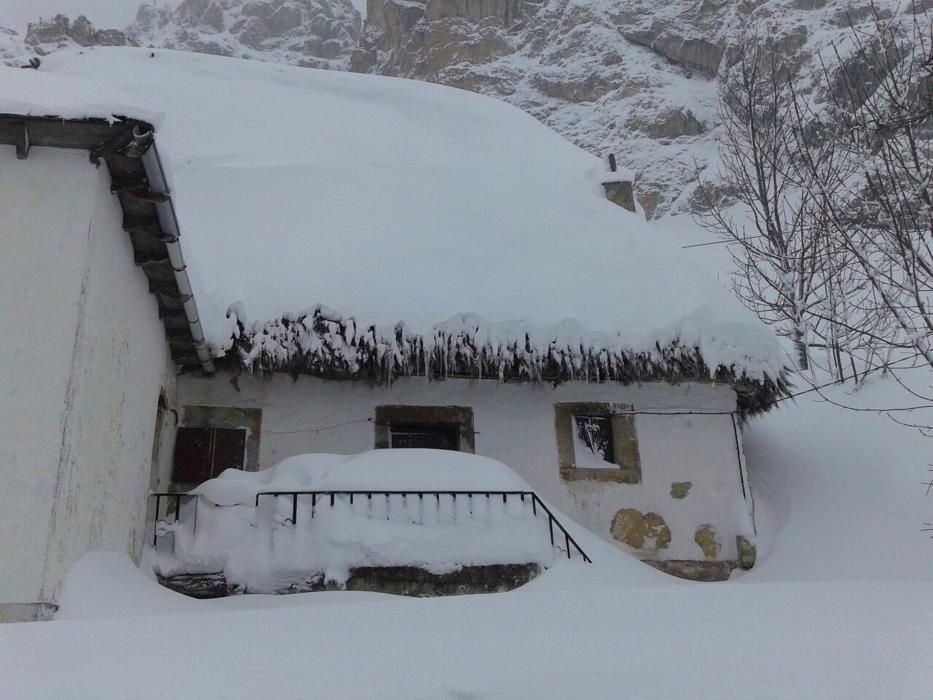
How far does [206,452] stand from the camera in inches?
298

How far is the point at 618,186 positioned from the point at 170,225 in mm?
7382

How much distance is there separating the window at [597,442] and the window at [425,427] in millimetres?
937

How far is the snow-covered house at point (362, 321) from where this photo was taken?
14.7ft

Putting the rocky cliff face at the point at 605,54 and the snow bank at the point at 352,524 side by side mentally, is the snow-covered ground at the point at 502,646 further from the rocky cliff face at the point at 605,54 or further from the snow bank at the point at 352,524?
the rocky cliff face at the point at 605,54

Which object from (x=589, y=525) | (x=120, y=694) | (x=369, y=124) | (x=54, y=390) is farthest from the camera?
(x=369, y=124)

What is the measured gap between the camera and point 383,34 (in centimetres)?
5191

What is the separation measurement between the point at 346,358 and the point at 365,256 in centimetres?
127

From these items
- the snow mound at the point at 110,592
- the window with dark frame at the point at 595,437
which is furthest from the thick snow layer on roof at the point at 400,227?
the snow mound at the point at 110,592

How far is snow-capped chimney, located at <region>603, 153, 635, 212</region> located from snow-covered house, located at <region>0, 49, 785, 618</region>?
0.42 meters

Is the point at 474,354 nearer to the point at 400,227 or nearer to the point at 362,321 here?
the point at 362,321

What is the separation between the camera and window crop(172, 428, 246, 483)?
7.48m

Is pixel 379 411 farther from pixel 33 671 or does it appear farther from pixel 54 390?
pixel 33 671

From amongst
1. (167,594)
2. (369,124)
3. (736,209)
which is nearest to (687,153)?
(736,209)

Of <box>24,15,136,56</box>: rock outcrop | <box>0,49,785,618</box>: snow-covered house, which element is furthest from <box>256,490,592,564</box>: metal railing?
<box>24,15,136,56</box>: rock outcrop
